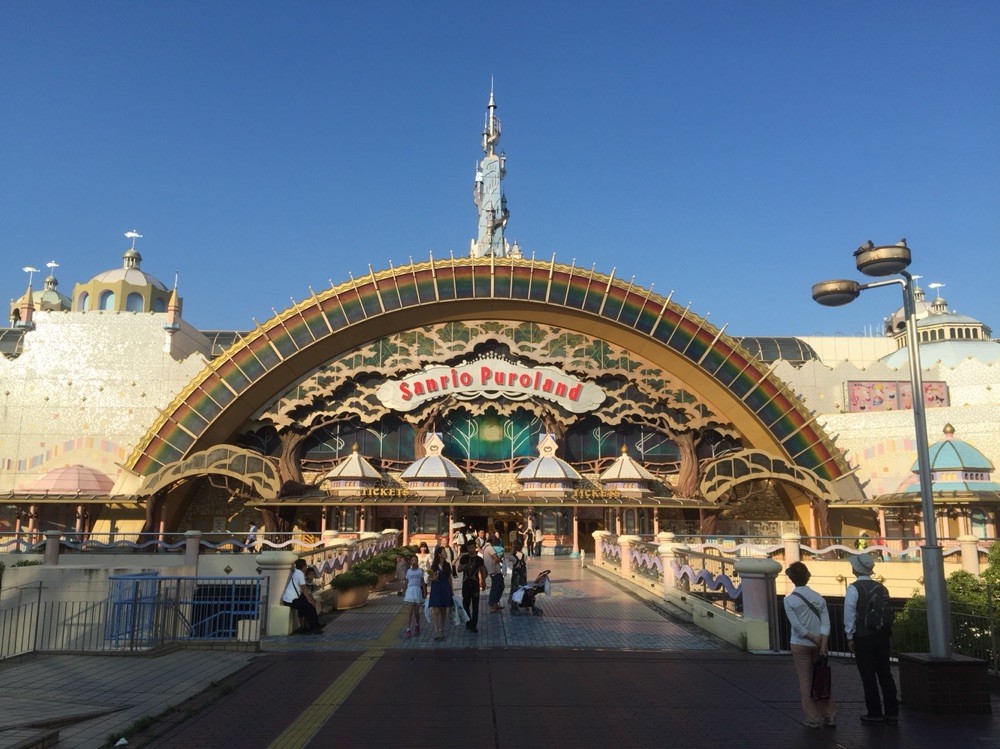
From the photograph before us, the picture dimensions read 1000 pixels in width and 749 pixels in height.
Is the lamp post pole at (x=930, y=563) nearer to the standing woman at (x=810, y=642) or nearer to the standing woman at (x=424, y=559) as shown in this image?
the standing woman at (x=810, y=642)

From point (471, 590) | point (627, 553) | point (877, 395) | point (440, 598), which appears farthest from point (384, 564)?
point (877, 395)

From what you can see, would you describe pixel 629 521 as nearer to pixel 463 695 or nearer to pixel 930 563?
pixel 930 563

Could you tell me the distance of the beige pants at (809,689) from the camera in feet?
33.6

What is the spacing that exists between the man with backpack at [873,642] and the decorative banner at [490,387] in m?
32.9

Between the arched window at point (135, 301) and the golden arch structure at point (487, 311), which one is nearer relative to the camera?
the golden arch structure at point (487, 311)

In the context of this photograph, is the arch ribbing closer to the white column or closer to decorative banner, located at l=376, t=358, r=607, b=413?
decorative banner, located at l=376, t=358, r=607, b=413

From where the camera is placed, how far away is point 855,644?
35.2 feet

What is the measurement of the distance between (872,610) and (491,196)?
5355 centimetres

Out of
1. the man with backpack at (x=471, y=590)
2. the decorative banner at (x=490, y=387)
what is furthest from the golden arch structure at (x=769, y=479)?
the man with backpack at (x=471, y=590)

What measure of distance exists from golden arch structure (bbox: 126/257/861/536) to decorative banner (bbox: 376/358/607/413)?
10.4ft

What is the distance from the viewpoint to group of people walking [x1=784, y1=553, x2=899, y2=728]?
10281 millimetres

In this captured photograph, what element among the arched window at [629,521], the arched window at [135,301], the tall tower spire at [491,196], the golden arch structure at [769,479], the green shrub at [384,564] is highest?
the tall tower spire at [491,196]

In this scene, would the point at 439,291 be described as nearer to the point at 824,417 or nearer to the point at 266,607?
the point at 824,417

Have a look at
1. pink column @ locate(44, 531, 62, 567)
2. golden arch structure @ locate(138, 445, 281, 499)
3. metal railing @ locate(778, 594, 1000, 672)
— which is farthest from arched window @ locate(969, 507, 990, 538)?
pink column @ locate(44, 531, 62, 567)
